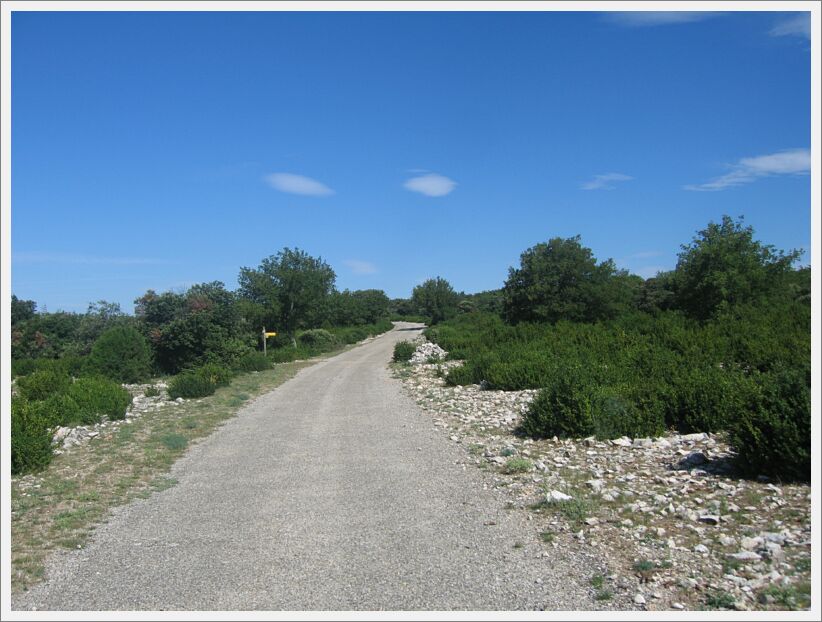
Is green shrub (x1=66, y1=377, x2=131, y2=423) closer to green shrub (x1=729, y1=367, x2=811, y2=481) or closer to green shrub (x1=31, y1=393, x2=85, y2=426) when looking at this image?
green shrub (x1=31, y1=393, x2=85, y2=426)

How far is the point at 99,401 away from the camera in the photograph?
594 inches

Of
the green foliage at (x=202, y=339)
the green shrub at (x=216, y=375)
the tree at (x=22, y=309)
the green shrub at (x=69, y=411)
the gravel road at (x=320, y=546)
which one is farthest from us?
the tree at (x=22, y=309)

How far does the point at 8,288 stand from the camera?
6.22 metres

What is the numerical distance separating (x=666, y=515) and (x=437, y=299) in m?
82.3

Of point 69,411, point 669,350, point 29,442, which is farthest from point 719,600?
point 669,350

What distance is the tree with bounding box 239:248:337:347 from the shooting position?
5178 centimetres

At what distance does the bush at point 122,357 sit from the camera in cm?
3098

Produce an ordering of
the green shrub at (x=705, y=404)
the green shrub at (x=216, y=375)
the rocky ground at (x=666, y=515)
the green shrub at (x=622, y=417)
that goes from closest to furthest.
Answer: the rocky ground at (x=666, y=515) < the green shrub at (x=705, y=404) < the green shrub at (x=622, y=417) < the green shrub at (x=216, y=375)

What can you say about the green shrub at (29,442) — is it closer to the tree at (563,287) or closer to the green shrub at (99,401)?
the green shrub at (99,401)

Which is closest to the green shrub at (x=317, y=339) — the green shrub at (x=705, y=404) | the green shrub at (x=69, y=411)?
the green shrub at (x=69, y=411)

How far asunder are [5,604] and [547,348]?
22.5 meters

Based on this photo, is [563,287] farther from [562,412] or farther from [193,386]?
[562,412]

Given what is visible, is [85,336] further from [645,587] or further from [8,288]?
[645,587]

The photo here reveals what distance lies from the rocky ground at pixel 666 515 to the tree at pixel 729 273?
26.1 metres
